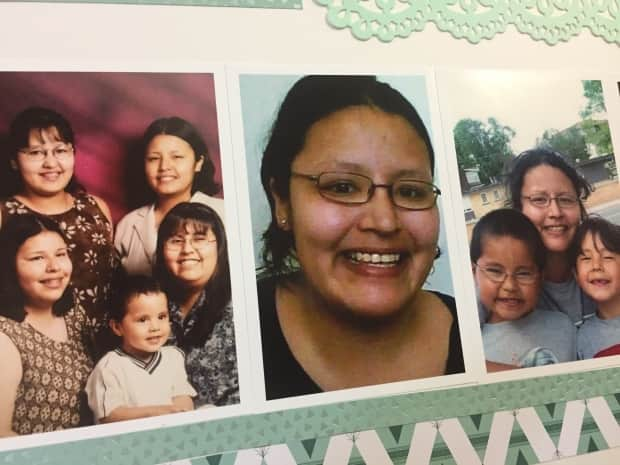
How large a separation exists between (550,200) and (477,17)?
0.29 metres

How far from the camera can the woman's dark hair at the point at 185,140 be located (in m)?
0.71

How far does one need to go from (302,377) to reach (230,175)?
27 cm

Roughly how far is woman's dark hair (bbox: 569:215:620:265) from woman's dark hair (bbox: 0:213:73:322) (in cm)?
69

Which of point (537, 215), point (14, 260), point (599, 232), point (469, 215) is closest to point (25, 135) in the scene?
point (14, 260)

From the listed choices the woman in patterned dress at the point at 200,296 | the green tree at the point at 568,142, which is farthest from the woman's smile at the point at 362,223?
the green tree at the point at 568,142

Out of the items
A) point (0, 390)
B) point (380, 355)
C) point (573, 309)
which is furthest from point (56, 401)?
point (573, 309)

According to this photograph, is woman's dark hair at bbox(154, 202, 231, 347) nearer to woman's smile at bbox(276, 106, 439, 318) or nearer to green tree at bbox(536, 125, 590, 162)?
woman's smile at bbox(276, 106, 439, 318)

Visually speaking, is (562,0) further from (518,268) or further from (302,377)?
(302,377)

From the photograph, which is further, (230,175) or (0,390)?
(230,175)

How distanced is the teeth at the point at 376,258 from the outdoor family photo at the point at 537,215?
0.40ft

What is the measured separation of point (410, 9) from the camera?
2.80 ft

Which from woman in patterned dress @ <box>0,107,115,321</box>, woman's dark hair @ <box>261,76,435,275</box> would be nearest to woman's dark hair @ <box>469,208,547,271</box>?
woman's dark hair @ <box>261,76,435,275</box>

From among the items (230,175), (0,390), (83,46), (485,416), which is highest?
(83,46)

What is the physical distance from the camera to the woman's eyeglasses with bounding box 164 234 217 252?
0.72m
